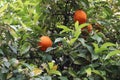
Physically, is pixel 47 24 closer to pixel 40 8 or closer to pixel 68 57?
pixel 40 8

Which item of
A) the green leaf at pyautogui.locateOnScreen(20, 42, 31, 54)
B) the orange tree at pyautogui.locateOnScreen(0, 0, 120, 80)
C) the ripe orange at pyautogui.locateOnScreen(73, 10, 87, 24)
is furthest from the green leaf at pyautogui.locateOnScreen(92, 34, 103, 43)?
the green leaf at pyautogui.locateOnScreen(20, 42, 31, 54)

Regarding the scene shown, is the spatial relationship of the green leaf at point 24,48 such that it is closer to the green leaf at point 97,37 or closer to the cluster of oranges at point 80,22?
the cluster of oranges at point 80,22

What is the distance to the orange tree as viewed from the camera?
1.65 metres

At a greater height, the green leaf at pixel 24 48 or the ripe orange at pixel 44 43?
the ripe orange at pixel 44 43

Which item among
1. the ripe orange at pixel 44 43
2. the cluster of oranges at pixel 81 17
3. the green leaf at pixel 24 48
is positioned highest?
the cluster of oranges at pixel 81 17

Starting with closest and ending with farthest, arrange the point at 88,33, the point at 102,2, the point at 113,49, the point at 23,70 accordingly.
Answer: the point at 23,70, the point at 113,49, the point at 88,33, the point at 102,2

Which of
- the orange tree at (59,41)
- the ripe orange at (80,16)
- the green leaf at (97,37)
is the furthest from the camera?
the ripe orange at (80,16)

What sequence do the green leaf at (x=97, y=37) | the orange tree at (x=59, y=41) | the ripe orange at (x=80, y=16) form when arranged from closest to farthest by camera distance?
the orange tree at (x=59, y=41) → the green leaf at (x=97, y=37) → the ripe orange at (x=80, y=16)

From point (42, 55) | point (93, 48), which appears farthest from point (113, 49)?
point (42, 55)

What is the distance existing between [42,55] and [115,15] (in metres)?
0.53

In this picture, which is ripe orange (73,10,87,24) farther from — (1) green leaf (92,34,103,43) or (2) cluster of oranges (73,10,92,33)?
(1) green leaf (92,34,103,43)

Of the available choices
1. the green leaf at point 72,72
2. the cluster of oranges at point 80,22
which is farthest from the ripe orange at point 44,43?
the green leaf at point 72,72

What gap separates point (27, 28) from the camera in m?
1.75

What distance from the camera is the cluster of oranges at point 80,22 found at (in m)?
1.78
